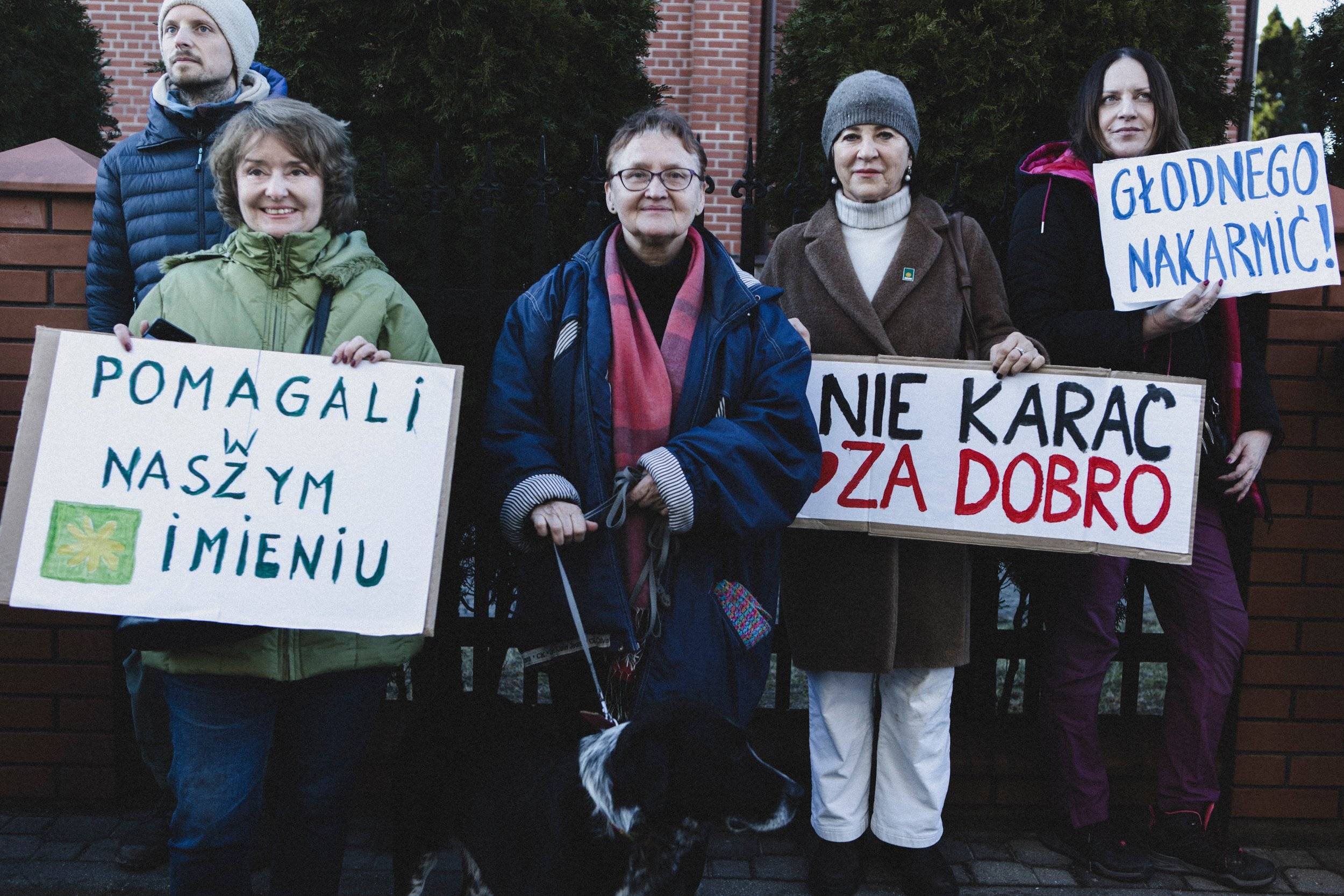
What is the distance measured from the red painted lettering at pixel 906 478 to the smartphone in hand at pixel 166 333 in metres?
1.64

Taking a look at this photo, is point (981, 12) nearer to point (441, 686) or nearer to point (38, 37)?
point (441, 686)

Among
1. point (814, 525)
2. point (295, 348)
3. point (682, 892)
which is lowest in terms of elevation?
point (682, 892)

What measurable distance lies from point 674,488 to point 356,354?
71 cm

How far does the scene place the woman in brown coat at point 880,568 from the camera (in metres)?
2.79

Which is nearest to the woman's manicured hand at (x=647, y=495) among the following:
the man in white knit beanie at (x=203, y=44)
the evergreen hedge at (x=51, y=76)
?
the man in white knit beanie at (x=203, y=44)

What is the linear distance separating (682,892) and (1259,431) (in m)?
1.97

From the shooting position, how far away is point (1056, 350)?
286cm

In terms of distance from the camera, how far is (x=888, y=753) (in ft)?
9.66

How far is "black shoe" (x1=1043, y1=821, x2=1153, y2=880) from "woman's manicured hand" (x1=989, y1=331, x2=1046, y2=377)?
140cm

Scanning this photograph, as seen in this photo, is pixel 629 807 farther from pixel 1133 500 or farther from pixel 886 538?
pixel 1133 500

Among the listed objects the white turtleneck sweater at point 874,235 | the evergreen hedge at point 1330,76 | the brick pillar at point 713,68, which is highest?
the brick pillar at point 713,68

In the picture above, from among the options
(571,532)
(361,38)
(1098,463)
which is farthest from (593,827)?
(361,38)

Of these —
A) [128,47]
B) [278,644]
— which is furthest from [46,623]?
[128,47]

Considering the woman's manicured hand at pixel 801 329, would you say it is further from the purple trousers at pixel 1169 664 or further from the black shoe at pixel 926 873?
the black shoe at pixel 926 873
